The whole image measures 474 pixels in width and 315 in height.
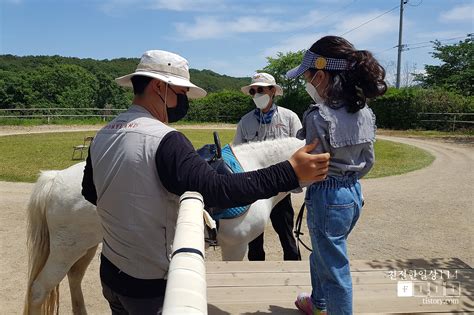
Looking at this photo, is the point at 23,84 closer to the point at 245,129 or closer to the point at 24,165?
the point at 24,165

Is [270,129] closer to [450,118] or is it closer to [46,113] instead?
[450,118]

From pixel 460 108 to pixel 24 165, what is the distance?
2405cm

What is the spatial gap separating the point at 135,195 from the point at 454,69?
115 ft

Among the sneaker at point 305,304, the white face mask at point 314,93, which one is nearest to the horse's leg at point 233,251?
the sneaker at point 305,304

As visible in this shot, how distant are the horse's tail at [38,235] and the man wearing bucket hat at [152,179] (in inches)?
65.0

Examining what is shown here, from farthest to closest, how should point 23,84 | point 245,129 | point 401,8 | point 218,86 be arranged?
point 218,86, point 23,84, point 401,8, point 245,129

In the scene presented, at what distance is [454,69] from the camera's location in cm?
3059

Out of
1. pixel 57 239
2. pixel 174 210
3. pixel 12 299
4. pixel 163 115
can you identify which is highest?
pixel 163 115

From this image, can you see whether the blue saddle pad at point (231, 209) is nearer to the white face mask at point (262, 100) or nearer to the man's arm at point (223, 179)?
the white face mask at point (262, 100)

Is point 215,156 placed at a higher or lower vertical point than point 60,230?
higher

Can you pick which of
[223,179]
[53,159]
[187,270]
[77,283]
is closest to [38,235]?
[77,283]

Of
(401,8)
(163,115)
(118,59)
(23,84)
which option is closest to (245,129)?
(163,115)

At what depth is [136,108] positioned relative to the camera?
1.59 meters

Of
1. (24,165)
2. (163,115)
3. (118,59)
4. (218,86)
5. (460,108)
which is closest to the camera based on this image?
(163,115)
